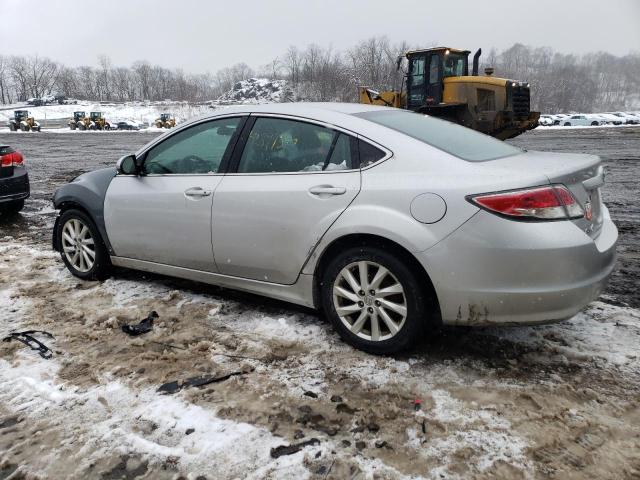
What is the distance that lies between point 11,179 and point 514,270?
7354 mm

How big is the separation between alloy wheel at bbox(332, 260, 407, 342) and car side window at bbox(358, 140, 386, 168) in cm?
62

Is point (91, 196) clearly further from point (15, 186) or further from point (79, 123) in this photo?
point (79, 123)

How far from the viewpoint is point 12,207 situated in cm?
802

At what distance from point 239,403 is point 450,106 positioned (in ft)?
48.6

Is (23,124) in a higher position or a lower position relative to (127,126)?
higher

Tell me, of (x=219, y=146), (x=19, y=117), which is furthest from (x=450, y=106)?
(x=19, y=117)

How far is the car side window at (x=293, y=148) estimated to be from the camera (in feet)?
10.7

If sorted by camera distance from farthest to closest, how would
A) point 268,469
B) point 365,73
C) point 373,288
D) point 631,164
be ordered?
1. point 365,73
2. point 631,164
3. point 373,288
4. point 268,469

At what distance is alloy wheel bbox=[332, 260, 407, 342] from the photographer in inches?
119

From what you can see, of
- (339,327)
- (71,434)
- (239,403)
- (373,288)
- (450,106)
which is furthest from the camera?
(450,106)

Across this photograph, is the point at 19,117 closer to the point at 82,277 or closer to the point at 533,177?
the point at 82,277

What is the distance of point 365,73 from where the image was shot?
266 ft

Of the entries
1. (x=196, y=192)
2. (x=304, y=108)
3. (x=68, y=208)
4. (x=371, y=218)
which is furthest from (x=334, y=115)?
(x=68, y=208)

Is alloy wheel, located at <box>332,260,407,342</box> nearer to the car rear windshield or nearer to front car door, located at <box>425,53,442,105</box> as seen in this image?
the car rear windshield
